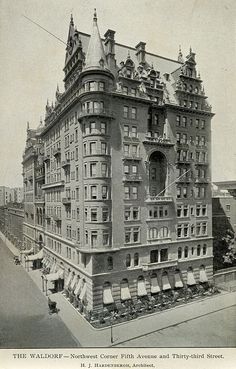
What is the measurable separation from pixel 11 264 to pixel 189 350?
130 ft

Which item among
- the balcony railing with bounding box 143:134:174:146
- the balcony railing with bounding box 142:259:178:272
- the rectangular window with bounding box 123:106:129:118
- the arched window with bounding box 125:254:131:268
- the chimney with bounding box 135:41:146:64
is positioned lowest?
the balcony railing with bounding box 142:259:178:272

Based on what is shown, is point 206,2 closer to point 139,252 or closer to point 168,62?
point 168,62

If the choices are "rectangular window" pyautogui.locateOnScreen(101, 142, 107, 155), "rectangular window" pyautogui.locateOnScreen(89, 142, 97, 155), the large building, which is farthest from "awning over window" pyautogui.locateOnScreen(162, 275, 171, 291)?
"rectangular window" pyautogui.locateOnScreen(89, 142, 97, 155)

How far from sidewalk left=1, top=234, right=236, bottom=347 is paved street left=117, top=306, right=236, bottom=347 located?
78 cm

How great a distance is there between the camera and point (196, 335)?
87.3 feet

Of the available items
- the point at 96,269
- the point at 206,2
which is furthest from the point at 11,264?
the point at 206,2

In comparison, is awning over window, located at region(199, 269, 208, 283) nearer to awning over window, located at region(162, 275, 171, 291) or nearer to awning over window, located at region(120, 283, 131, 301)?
awning over window, located at region(162, 275, 171, 291)

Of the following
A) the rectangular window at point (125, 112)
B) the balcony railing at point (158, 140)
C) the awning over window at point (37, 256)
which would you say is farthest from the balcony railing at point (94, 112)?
the awning over window at point (37, 256)

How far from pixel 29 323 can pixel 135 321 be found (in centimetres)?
1075

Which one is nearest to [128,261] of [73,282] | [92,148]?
[73,282]

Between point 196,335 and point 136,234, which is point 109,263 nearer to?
point 136,234

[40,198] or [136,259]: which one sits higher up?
[40,198]

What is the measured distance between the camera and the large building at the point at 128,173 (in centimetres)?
3167

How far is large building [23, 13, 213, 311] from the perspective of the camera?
1247 inches
